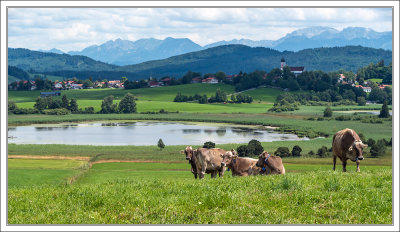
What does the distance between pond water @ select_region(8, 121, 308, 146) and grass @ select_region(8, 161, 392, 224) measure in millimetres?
69858

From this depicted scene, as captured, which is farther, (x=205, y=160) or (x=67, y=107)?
(x=67, y=107)

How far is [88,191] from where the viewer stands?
532 inches

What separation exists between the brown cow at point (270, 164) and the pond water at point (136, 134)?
205 ft

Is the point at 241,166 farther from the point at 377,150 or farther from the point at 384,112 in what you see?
the point at 384,112

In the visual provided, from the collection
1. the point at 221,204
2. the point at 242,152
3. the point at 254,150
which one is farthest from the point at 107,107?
the point at 221,204

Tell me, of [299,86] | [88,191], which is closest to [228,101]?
[299,86]

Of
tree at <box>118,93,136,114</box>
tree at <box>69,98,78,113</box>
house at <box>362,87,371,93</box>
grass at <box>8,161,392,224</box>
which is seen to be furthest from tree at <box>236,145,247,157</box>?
tree at <box>118,93,136,114</box>

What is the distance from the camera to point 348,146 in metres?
20.1

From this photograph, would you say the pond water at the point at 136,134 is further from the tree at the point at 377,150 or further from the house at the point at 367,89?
the house at the point at 367,89

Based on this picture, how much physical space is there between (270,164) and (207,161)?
3074 mm

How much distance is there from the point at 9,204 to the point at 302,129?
102407mm

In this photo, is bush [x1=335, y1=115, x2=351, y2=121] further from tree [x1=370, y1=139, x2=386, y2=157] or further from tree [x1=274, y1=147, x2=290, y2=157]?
tree [x1=370, y1=139, x2=386, y2=157]

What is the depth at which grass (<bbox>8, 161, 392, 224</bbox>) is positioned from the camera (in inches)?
417

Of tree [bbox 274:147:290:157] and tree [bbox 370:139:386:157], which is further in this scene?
tree [bbox 274:147:290:157]
